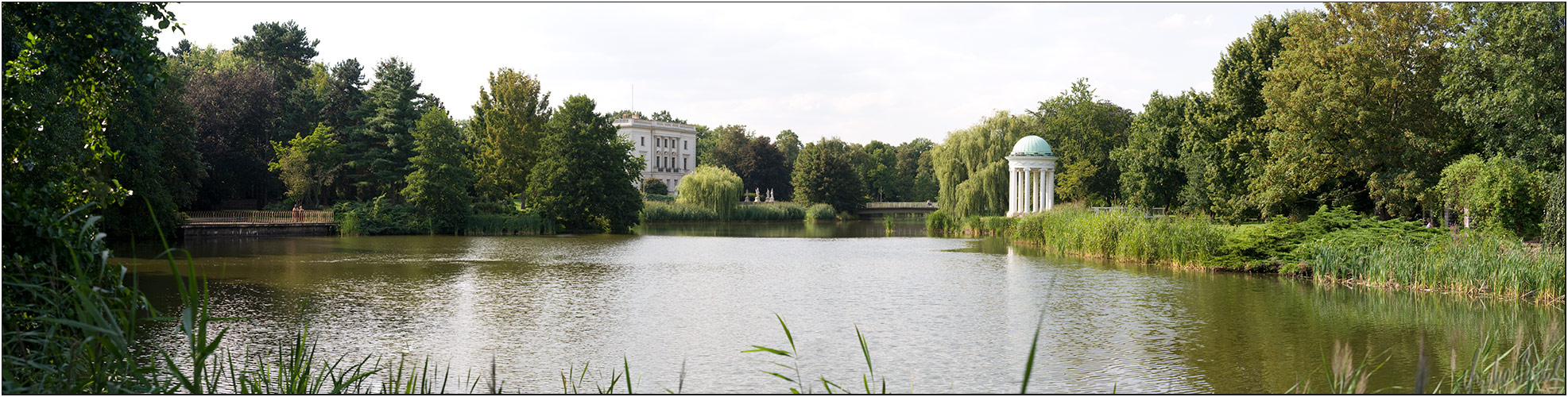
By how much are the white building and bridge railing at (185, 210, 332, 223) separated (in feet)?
152

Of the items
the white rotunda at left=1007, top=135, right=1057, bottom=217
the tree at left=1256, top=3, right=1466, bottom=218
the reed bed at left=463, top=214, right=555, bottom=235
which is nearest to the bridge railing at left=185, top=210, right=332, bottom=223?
the reed bed at left=463, top=214, right=555, bottom=235

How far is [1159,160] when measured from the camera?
33.1 metres

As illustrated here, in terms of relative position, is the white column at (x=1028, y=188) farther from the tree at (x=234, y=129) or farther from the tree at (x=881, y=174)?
the tree at (x=881, y=174)

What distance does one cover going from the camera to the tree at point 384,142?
42.4 metres

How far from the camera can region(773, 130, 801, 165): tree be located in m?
88.4

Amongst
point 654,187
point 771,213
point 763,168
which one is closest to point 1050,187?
point 771,213

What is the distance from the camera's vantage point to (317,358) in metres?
9.99

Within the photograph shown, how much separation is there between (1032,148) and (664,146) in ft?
174

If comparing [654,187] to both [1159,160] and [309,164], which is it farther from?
[1159,160]

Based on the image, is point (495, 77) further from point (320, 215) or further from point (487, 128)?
point (320, 215)

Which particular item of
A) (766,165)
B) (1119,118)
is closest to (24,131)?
(1119,118)

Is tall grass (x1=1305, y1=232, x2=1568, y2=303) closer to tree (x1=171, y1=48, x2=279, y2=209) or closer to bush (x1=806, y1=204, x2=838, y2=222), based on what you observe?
tree (x1=171, y1=48, x2=279, y2=209)

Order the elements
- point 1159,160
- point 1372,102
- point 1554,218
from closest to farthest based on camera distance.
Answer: point 1554,218 < point 1372,102 < point 1159,160

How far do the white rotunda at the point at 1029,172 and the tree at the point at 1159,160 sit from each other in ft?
21.8
